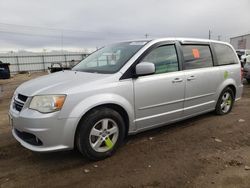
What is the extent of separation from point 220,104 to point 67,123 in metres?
3.59

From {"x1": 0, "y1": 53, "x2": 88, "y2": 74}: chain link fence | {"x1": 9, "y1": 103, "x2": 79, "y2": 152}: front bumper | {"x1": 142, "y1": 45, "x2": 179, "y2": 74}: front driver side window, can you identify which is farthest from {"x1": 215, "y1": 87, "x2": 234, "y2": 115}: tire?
{"x1": 0, "y1": 53, "x2": 88, "y2": 74}: chain link fence

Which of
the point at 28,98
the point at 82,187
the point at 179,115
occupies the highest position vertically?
the point at 28,98

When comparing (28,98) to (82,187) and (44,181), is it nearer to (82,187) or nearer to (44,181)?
(44,181)

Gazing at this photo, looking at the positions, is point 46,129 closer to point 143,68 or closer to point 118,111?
point 118,111

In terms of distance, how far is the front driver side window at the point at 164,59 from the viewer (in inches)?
153

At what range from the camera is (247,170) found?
3.05 metres

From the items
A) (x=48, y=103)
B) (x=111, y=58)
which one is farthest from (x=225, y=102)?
(x=48, y=103)

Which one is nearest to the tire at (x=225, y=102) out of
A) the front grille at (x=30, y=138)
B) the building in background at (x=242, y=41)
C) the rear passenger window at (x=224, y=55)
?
the rear passenger window at (x=224, y=55)

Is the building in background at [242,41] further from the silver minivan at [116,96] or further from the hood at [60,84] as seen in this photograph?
the hood at [60,84]

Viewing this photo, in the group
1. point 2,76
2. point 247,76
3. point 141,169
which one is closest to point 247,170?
point 141,169

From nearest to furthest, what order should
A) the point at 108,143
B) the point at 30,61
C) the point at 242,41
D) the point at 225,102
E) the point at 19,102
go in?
the point at 19,102 < the point at 108,143 < the point at 225,102 < the point at 30,61 < the point at 242,41

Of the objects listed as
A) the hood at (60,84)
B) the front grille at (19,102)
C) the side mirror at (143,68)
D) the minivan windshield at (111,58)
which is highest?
the minivan windshield at (111,58)

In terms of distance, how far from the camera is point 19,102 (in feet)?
10.7

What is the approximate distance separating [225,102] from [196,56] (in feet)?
4.92
